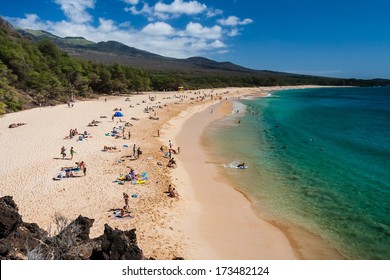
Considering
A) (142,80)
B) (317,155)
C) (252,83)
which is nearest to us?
(317,155)

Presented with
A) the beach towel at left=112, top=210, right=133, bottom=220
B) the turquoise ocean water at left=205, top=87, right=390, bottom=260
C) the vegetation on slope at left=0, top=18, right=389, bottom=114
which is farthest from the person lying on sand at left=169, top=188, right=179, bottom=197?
the vegetation on slope at left=0, top=18, right=389, bottom=114

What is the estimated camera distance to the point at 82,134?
1312 inches

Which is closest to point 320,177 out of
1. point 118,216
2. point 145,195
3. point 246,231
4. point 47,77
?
point 246,231

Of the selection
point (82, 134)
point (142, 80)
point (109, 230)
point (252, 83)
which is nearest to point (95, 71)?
point (142, 80)

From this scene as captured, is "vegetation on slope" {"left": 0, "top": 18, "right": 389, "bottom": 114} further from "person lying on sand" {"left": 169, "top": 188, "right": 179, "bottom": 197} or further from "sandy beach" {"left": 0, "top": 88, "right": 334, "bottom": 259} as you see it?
"person lying on sand" {"left": 169, "top": 188, "right": 179, "bottom": 197}

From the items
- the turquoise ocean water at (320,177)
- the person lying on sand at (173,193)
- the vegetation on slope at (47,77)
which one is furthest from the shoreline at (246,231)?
the vegetation on slope at (47,77)

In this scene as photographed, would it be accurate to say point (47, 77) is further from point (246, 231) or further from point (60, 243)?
point (60, 243)

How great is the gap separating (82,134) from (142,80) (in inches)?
2323

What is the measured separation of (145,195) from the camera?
19500mm

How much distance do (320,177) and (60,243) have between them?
805 inches

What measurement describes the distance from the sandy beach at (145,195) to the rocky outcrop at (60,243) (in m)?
2.34

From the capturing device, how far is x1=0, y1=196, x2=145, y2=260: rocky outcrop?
929 cm

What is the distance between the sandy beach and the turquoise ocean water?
7.34 feet
